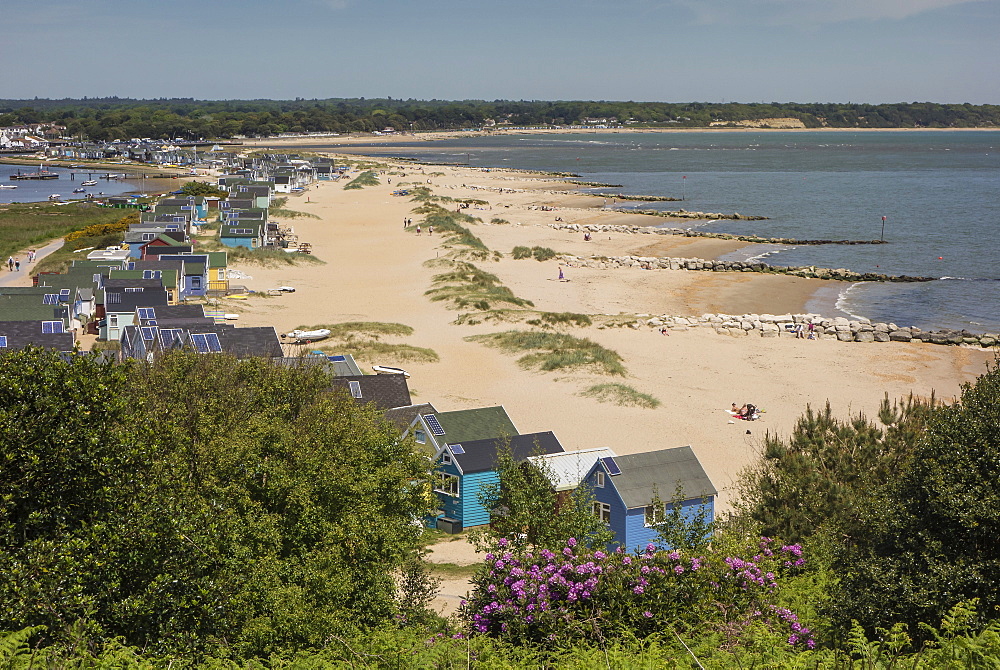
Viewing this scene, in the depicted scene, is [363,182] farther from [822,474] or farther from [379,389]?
[822,474]

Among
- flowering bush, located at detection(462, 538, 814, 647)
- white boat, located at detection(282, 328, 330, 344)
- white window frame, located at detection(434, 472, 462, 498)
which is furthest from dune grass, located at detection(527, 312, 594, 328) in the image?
flowering bush, located at detection(462, 538, 814, 647)

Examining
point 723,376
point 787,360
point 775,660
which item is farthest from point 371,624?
point 787,360

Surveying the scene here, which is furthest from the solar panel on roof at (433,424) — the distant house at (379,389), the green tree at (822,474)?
the green tree at (822,474)

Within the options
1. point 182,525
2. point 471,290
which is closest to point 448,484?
point 182,525

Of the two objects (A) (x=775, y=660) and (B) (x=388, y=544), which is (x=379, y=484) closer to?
(B) (x=388, y=544)

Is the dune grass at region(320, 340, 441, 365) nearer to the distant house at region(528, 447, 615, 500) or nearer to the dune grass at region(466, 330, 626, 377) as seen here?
the dune grass at region(466, 330, 626, 377)

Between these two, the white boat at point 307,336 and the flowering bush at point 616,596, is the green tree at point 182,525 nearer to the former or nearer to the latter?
the flowering bush at point 616,596
